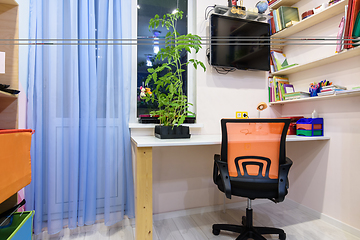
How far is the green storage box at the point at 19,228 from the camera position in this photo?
3.30 ft

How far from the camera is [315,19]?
6.14ft

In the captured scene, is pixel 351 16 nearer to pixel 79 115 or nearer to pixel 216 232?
pixel 216 232

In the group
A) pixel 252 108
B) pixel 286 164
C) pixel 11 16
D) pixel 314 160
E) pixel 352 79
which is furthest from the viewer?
pixel 252 108

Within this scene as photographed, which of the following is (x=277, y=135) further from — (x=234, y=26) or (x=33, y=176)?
(x=33, y=176)

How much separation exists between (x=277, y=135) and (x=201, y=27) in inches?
54.4

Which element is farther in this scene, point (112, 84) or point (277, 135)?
point (112, 84)

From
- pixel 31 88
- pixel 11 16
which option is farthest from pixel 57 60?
pixel 11 16

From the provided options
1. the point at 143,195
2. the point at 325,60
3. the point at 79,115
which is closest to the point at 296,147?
the point at 325,60

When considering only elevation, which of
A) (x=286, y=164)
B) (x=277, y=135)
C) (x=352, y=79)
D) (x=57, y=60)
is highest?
(x=57, y=60)

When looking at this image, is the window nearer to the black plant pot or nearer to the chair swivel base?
the black plant pot

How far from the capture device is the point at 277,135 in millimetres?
1333

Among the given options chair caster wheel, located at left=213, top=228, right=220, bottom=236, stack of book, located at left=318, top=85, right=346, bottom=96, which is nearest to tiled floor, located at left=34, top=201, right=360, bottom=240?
chair caster wheel, located at left=213, top=228, right=220, bottom=236

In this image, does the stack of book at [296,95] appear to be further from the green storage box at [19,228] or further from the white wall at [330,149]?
the green storage box at [19,228]

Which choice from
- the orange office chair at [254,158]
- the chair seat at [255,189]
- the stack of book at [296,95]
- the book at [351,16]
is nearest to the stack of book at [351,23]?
the book at [351,16]
